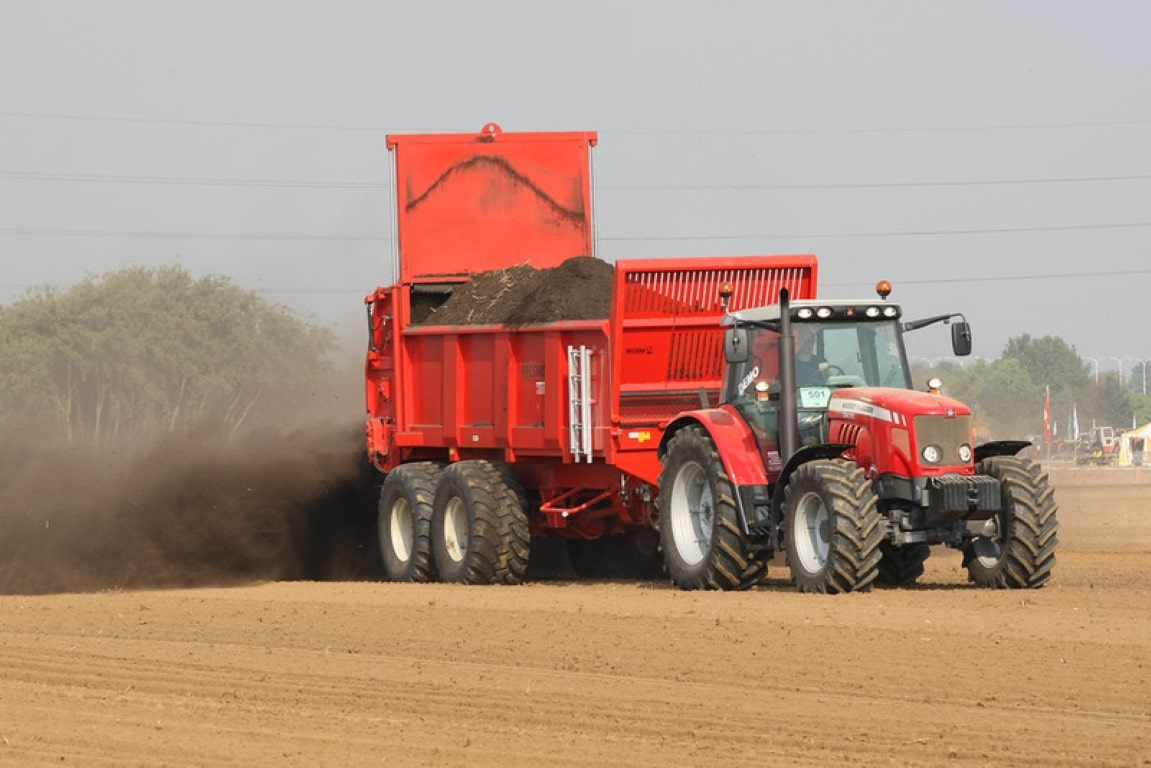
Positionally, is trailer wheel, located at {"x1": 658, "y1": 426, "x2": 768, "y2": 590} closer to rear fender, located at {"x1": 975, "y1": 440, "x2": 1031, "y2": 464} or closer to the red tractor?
the red tractor

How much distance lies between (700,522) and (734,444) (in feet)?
2.99

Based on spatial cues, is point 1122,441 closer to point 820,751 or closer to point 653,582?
point 653,582

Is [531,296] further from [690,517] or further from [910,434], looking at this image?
[910,434]

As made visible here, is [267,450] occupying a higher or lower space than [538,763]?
higher

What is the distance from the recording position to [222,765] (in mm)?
8672

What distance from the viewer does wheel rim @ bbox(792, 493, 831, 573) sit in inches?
591

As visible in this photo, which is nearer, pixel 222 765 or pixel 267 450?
pixel 222 765

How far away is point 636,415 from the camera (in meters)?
17.0

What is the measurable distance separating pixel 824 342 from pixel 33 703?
7.46 m

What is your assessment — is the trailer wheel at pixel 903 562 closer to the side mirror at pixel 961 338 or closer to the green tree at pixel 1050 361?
the side mirror at pixel 961 338

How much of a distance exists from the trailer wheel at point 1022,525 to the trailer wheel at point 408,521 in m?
6.03

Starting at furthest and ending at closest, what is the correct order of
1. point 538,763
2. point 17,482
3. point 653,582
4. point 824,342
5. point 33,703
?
1. point 17,482
2. point 653,582
3. point 824,342
4. point 33,703
5. point 538,763

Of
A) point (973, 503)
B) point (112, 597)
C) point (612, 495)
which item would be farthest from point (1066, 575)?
point (112, 597)

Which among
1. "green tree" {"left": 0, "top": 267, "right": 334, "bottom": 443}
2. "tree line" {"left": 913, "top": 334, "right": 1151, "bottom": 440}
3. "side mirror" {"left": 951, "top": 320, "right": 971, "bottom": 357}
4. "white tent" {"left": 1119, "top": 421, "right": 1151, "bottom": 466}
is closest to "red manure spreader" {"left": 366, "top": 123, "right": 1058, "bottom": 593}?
"side mirror" {"left": 951, "top": 320, "right": 971, "bottom": 357}
